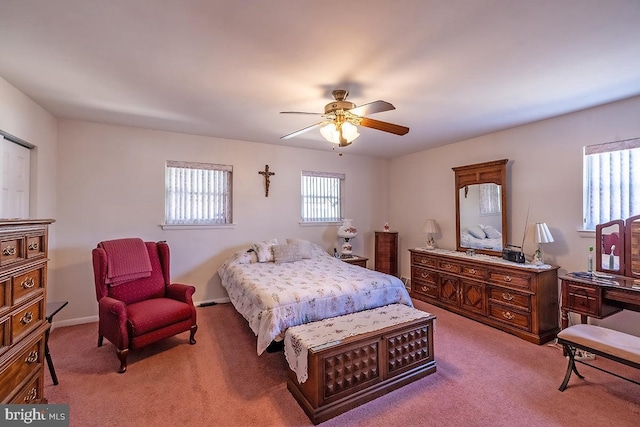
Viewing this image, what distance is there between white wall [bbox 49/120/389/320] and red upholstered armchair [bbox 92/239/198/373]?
2.66 ft

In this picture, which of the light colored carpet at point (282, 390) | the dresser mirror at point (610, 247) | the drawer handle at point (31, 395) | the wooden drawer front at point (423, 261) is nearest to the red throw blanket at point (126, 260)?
the light colored carpet at point (282, 390)

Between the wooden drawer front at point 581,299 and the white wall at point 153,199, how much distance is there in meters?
3.33

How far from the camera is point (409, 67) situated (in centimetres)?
218

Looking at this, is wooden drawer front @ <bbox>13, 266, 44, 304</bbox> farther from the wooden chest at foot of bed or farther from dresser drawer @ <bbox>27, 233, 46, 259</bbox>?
the wooden chest at foot of bed

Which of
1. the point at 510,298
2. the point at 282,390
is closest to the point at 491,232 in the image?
the point at 510,298

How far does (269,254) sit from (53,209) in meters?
2.66

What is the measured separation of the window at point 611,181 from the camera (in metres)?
2.77

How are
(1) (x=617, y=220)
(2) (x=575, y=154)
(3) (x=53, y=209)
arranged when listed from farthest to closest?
(3) (x=53, y=209), (2) (x=575, y=154), (1) (x=617, y=220)

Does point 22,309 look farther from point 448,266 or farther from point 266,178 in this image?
point 448,266

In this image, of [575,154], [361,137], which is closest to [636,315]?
[575,154]

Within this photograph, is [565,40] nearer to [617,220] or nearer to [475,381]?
[617,220]

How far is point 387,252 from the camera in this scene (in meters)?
5.26

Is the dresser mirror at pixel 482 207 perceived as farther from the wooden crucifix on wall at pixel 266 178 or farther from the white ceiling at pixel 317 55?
the wooden crucifix on wall at pixel 266 178

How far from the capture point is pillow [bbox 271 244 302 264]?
161 inches
